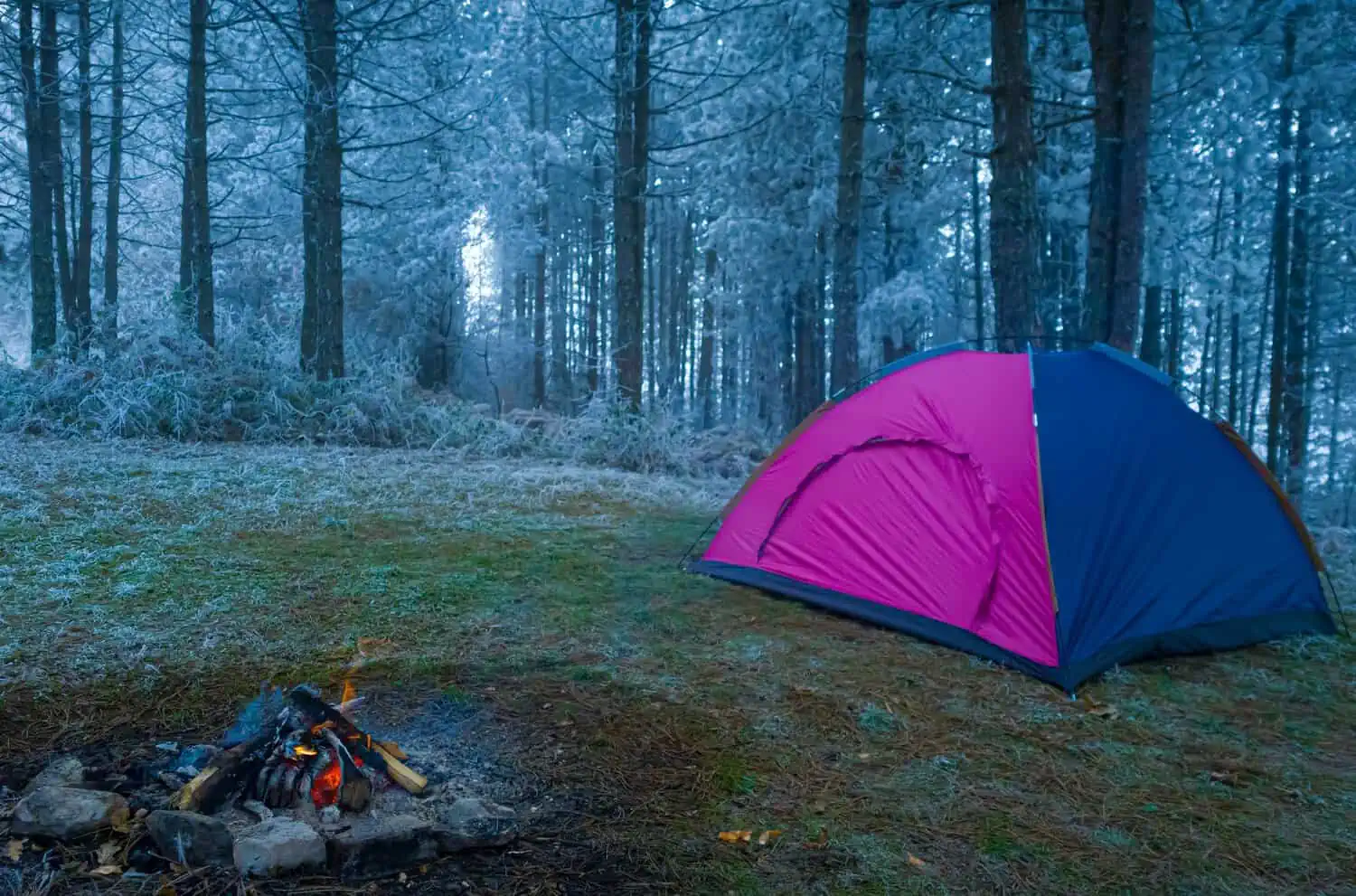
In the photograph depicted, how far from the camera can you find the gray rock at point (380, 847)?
2340 millimetres

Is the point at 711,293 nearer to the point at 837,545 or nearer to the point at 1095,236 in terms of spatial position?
the point at 1095,236

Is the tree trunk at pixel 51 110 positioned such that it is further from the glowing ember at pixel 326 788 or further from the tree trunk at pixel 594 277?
the tree trunk at pixel 594 277

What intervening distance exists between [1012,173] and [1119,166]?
1079mm

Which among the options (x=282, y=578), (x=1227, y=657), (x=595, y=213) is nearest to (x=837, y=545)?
(x=1227, y=657)

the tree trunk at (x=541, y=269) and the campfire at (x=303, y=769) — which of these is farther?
the tree trunk at (x=541, y=269)

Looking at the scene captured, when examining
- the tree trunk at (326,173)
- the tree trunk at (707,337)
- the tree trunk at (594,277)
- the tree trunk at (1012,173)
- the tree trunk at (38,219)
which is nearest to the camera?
the tree trunk at (1012,173)

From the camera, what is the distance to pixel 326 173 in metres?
11.0

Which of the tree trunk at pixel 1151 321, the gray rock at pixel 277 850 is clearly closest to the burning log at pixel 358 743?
the gray rock at pixel 277 850

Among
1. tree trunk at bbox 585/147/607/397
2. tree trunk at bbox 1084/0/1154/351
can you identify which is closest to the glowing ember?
tree trunk at bbox 1084/0/1154/351

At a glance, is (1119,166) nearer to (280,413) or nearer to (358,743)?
(358,743)

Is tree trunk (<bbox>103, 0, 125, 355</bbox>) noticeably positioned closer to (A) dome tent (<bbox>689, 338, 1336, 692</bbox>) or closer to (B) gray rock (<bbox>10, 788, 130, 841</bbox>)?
(A) dome tent (<bbox>689, 338, 1336, 692</bbox>)

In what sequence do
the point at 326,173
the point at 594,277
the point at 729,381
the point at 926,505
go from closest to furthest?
the point at 926,505
the point at 326,173
the point at 594,277
the point at 729,381

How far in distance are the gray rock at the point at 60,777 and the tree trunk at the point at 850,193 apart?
9089 mm

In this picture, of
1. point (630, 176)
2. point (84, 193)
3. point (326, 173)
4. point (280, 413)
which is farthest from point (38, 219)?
point (630, 176)
